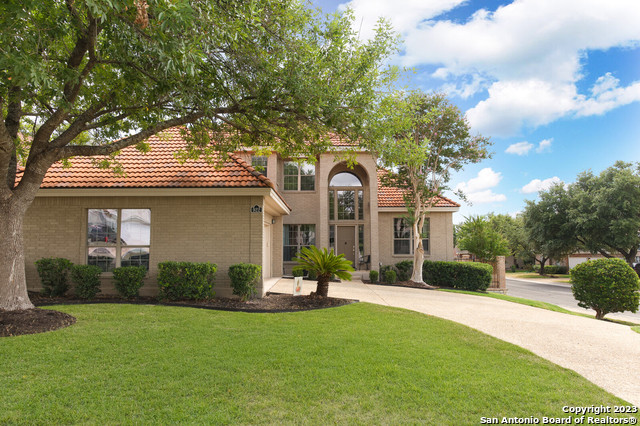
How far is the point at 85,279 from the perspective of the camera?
32.5ft

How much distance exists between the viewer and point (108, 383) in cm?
439

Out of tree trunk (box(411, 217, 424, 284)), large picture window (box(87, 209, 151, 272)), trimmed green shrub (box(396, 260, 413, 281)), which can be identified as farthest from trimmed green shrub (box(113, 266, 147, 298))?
trimmed green shrub (box(396, 260, 413, 281))

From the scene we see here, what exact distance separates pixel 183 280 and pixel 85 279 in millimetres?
2715

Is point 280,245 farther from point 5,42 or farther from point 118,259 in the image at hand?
point 5,42

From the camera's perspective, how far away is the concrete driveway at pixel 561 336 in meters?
5.27

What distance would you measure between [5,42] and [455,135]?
18.3 m

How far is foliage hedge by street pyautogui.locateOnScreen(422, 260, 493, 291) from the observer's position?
17.7m

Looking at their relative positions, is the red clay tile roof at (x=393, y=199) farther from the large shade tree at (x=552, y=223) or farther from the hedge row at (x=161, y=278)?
the large shade tree at (x=552, y=223)

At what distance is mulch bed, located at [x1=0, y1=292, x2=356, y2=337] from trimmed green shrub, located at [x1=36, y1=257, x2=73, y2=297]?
0.24 metres

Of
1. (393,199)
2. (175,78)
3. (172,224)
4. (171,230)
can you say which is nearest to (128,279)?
(171,230)

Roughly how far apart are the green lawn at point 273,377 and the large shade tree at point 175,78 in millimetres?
3514

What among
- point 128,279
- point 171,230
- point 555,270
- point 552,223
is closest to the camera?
point 128,279

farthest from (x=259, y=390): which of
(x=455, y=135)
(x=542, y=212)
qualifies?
(x=542, y=212)

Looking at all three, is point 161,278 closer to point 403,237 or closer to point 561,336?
point 561,336
